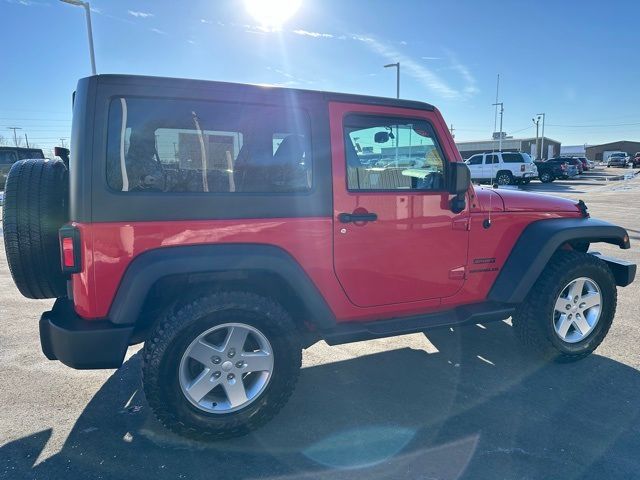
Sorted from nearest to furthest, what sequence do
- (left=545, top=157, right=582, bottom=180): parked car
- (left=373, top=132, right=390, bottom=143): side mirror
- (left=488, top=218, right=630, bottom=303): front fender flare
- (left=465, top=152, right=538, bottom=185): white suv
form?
1. (left=373, top=132, right=390, bottom=143): side mirror
2. (left=488, top=218, right=630, bottom=303): front fender flare
3. (left=465, top=152, right=538, bottom=185): white suv
4. (left=545, top=157, right=582, bottom=180): parked car

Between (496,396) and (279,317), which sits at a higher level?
(279,317)

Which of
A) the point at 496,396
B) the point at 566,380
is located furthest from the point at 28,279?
the point at 566,380

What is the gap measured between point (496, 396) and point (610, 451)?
707mm

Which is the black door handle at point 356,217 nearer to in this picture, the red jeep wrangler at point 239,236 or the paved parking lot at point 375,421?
the red jeep wrangler at point 239,236

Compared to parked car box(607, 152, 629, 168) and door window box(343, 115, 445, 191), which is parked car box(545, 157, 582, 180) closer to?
parked car box(607, 152, 629, 168)

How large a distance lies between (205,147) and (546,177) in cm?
2868

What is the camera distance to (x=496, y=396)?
2939 mm

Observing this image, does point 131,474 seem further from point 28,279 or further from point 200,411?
point 28,279

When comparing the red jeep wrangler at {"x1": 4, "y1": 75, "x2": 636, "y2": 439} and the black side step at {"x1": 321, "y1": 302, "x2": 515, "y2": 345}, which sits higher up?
the red jeep wrangler at {"x1": 4, "y1": 75, "x2": 636, "y2": 439}

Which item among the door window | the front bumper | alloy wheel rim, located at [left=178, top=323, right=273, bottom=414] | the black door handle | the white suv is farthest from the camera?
the white suv

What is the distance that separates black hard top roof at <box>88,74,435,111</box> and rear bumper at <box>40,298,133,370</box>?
51.3 inches

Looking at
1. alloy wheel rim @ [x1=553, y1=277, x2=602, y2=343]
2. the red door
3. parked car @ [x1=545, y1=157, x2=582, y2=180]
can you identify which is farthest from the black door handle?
parked car @ [x1=545, y1=157, x2=582, y2=180]

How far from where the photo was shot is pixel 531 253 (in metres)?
3.19

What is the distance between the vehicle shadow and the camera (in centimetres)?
225
